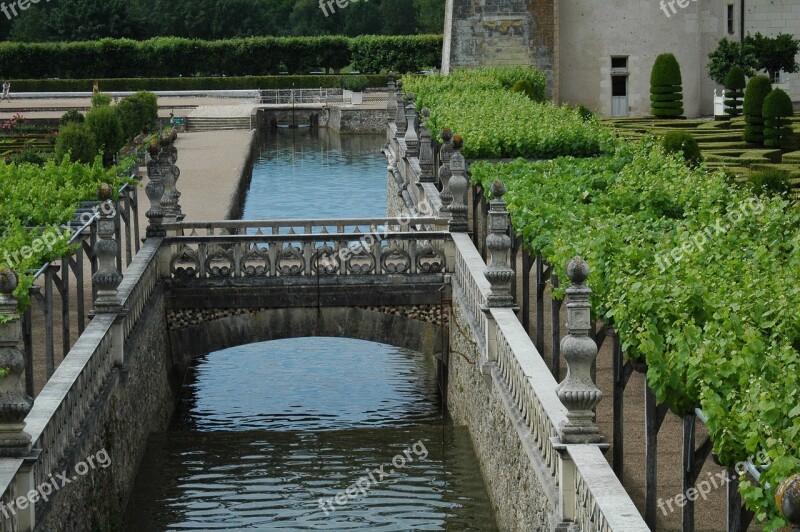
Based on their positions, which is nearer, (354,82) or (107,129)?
(107,129)

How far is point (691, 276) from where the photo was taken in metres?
10.1

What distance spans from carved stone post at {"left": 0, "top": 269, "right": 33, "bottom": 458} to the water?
4.50 m

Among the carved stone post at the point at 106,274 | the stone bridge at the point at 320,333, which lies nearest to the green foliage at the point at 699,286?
the stone bridge at the point at 320,333

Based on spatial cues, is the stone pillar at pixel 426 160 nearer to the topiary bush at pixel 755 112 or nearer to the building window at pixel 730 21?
the topiary bush at pixel 755 112

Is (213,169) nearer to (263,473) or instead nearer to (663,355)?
(263,473)

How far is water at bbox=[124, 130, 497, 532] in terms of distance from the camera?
1499 cm

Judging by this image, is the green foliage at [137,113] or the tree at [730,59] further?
→ the tree at [730,59]

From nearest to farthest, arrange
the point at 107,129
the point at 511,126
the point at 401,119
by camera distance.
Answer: the point at 511,126 → the point at 401,119 → the point at 107,129

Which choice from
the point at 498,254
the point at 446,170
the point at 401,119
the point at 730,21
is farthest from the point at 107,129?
the point at 498,254

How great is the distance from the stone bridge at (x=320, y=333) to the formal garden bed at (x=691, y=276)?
635 millimetres

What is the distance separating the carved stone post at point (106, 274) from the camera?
578 inches

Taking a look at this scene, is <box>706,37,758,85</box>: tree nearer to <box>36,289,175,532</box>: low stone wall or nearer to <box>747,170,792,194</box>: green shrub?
<box>747,170,792,194</box>: green shrub

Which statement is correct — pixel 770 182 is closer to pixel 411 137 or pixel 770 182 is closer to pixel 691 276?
pixel 411 137

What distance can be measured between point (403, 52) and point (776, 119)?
32.3 metres
